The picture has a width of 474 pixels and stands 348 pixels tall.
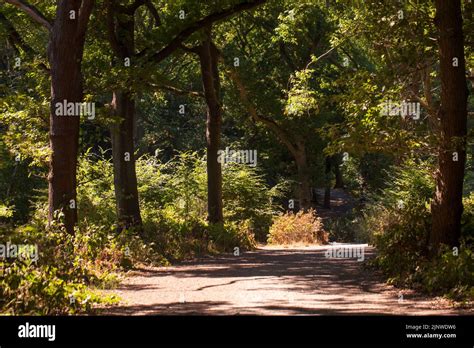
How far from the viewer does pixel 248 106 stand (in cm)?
3644

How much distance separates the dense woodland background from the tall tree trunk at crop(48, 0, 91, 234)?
28 millimetres

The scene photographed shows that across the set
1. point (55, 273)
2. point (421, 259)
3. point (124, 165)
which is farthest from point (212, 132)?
point (55, 273)

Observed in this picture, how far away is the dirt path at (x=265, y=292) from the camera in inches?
428

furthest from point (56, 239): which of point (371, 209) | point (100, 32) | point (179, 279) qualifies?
point (371, 209)

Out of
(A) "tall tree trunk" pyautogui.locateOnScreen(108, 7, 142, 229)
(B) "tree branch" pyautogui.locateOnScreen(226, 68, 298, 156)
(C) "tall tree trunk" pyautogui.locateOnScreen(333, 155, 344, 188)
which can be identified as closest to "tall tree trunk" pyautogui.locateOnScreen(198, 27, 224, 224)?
(B) "tree branch" pyautogui.locateOnScreen(226, 68, 298, 156)

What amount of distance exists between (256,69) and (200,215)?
12.8 metres

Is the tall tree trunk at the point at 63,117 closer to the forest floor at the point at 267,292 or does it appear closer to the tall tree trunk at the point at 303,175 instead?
the forest floor at the point at 267,292

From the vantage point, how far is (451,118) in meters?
14.0

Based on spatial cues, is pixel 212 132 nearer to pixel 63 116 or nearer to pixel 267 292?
pixel 63 116

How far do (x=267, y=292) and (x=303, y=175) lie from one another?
27.9m

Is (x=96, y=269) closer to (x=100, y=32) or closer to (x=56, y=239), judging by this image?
(x=56, y=239)

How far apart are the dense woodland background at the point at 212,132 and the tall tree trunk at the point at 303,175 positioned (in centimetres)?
14

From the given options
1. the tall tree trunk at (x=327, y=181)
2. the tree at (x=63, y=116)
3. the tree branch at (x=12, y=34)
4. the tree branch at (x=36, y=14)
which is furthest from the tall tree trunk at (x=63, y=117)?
the tall tree trunk at (x=327, y=181)

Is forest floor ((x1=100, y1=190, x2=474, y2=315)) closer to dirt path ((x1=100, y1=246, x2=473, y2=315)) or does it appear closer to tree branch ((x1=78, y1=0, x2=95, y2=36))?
dirt path ((x1=100, y1=246, x2=473, y2=315))
